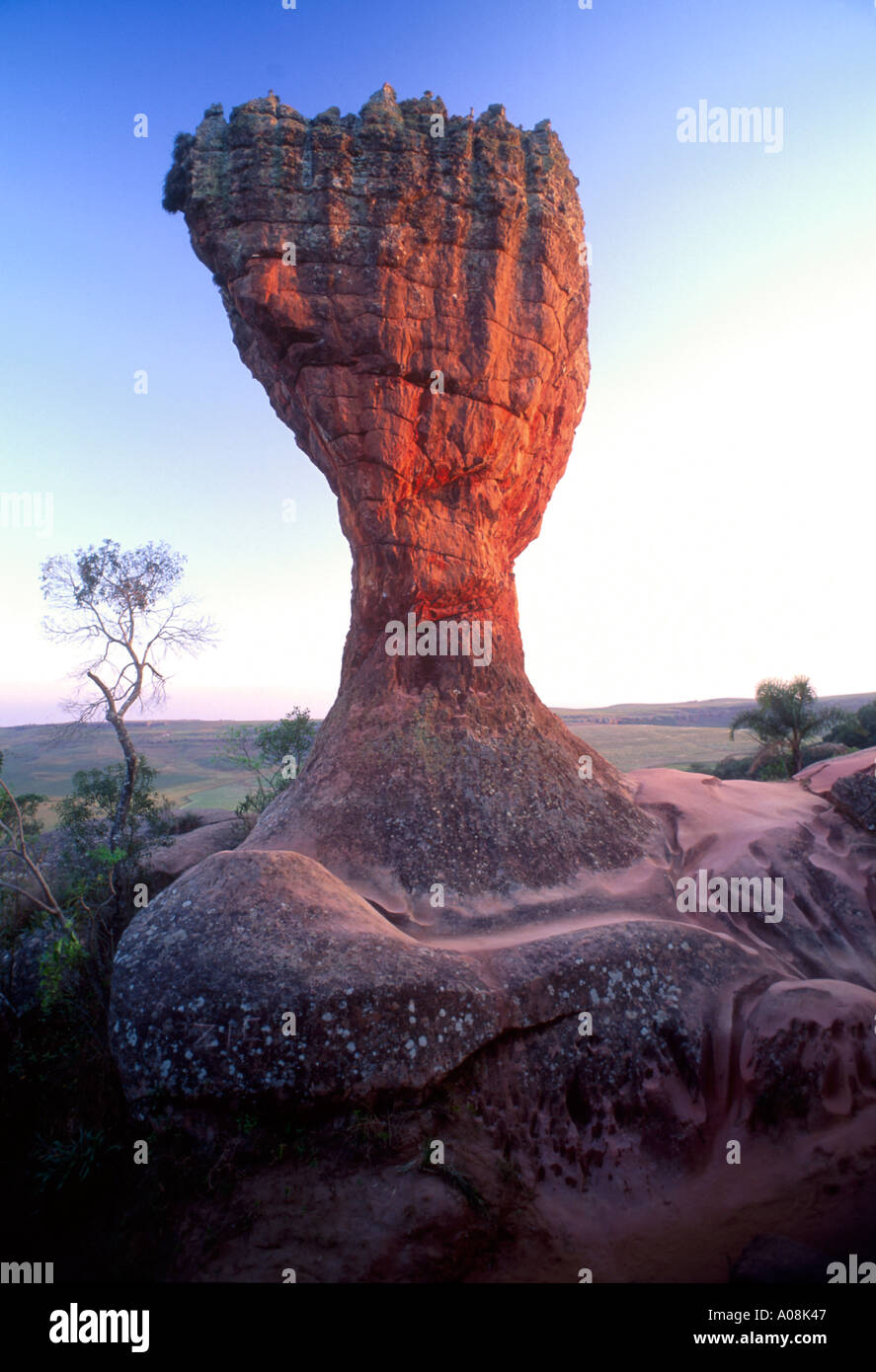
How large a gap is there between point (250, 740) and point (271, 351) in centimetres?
1453

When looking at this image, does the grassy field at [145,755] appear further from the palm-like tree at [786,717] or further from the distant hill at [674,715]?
the distant hill at [674,715]

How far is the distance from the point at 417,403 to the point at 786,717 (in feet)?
71.5

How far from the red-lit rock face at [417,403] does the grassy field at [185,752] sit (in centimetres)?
431

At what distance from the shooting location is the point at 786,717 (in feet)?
88.5

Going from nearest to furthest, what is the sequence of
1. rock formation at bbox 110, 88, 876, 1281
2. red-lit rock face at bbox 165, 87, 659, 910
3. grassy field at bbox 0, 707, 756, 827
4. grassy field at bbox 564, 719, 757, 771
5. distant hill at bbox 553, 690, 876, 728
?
Answer: rock formation at bbox 110, 88, 876, 1281 → red-lit rock face at bbox 165, 87, 659, 910 → grassy field at bbox 0, 707, 756, 827 → grassy field at bbox 564, 719, 757, 771 → distant hill at bbox 553, 690, 876, 728

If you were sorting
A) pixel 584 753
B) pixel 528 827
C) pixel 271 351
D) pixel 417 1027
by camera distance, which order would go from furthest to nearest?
1. pixel 584 753
2. pixel 271 351
3. pixel 528 827
4. pixel 417 1027

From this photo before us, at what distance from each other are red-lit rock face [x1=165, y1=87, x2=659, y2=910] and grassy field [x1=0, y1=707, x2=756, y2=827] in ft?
14.1

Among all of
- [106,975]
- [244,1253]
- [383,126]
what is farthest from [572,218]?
[244,1253]

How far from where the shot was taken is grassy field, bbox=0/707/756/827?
18567 mm

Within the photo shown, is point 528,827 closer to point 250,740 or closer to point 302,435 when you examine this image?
point 302,435

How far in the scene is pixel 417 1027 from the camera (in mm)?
7129

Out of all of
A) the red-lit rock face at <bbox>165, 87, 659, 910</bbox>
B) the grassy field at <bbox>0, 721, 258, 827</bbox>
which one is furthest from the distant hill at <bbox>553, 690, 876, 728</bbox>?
the red-lit rock face at <bbox>165, 87, 659, 910</bbox>

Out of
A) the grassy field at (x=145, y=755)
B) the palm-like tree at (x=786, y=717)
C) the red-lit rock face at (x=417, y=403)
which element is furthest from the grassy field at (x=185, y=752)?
the palm-like tree at (x=786, y=717)

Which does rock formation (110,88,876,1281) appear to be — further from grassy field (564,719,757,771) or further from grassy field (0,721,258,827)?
grassy field (564,719,757,771)
